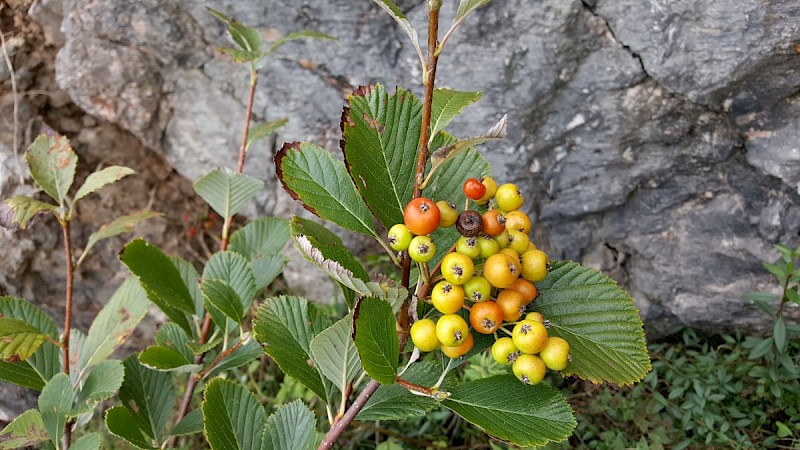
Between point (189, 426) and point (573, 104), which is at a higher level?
point (573, 104)

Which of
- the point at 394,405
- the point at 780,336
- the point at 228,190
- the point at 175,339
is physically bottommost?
the point at 780,336

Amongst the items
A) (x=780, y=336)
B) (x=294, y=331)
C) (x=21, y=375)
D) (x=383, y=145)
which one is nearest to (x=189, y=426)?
(x=21, y=375)

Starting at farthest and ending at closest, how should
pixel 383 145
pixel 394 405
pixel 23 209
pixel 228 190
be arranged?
1. pixel 228 190
2. pixel 23 209
3. pixel 394 405
4. pixel 383 145

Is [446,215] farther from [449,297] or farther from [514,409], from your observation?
[514,409]

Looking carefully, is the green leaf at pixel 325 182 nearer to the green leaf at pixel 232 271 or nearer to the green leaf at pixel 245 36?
the green leaf at pixel 232 271

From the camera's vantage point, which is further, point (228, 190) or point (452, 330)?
point (228, 190)

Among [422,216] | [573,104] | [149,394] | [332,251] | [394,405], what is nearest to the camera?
[422,216]

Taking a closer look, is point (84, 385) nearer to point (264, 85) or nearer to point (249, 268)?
point (249, 268)

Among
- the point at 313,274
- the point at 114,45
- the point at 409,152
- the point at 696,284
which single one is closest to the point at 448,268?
the point at 409,152
